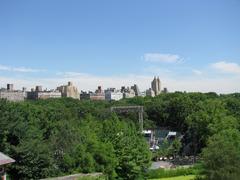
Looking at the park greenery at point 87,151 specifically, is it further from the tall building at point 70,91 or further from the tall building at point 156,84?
the tall building at point 156,84

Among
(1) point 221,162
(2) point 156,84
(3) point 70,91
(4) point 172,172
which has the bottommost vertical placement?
(4) point 172,172

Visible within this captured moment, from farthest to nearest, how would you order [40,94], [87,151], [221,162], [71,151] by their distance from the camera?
1. [40,94]
2. [71,151]
3. [87,151]
4. [221,162]

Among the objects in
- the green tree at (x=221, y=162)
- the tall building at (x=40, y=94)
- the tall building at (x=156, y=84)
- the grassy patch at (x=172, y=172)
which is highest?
the tall building at (x=156, y=84)

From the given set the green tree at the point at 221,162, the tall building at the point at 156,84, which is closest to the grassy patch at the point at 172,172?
the green tree at the point at 221,162

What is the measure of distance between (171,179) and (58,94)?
488ft

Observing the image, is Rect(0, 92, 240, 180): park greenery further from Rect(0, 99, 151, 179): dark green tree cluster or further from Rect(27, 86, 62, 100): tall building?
Rect(27, 86, 62, 100): tall building

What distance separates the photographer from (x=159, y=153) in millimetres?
55062

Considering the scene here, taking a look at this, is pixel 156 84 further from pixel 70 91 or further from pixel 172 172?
pixel 172 172

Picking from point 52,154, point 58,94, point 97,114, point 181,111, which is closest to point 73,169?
point 52,154

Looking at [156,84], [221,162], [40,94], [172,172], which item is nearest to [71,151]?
[172,172]

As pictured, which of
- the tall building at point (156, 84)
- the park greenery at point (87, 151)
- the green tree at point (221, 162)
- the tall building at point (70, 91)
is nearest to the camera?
the green tree at point (221, 162)

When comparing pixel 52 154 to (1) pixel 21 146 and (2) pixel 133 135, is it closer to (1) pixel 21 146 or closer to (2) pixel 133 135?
(1) pixel 21 146

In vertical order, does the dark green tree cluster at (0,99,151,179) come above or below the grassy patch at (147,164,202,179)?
above

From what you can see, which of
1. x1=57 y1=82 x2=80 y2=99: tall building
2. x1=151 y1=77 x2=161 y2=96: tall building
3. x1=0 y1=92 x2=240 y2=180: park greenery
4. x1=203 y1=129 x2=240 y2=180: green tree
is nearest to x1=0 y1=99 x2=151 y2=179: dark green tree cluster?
x1=0 y1=92 x2=240 y2=180: park greenery
